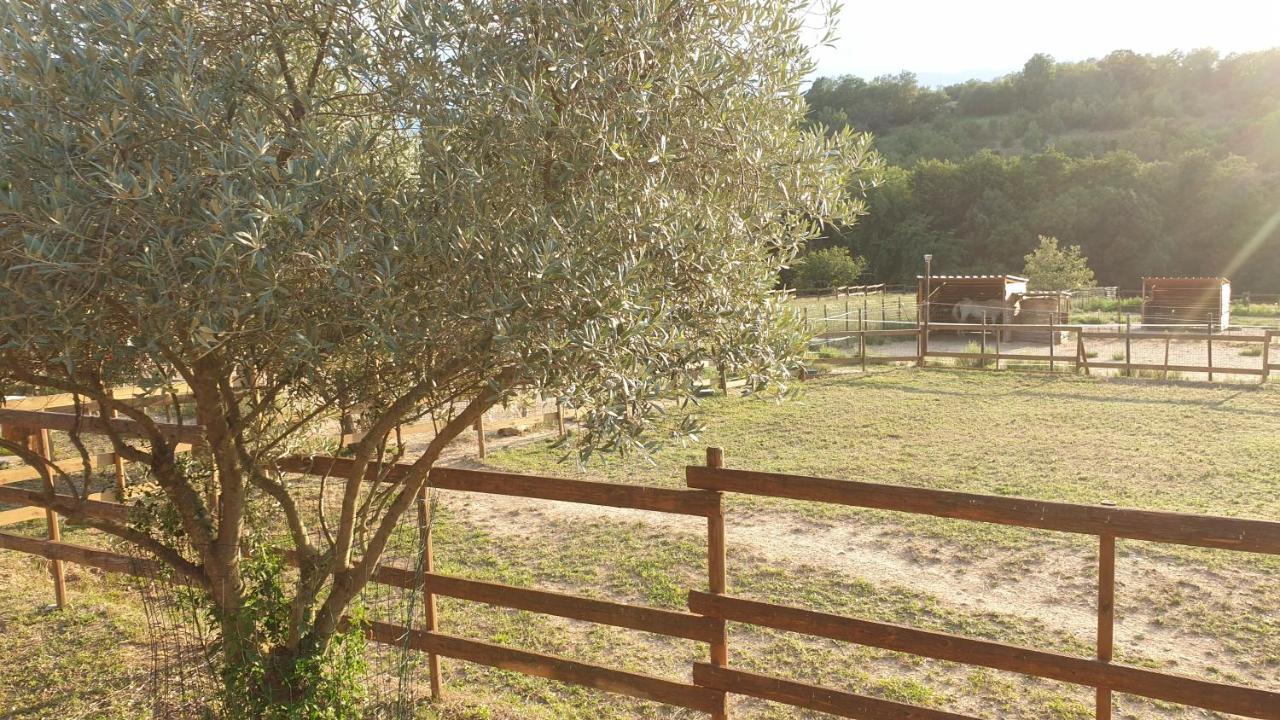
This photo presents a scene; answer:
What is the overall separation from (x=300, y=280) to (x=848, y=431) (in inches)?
442

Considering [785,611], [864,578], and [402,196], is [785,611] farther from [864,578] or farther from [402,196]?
[864,578]

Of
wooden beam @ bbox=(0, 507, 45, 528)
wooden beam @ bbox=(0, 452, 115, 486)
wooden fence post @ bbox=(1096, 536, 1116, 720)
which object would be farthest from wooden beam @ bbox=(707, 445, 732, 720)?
wooden beam @ bbox=(0, 507, 45, 528)

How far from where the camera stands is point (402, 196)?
2584 millimetres

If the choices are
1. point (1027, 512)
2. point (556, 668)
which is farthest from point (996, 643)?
point (556, 668)

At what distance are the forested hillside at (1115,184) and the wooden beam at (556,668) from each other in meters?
31.4

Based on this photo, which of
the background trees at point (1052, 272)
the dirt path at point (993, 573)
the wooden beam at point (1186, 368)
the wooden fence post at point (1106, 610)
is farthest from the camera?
the background trees at point (1052, 272)

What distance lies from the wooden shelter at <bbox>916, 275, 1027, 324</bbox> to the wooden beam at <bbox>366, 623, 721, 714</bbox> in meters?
27.4

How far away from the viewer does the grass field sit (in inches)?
196

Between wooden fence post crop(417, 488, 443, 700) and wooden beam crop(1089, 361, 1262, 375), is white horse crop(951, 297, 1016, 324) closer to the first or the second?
wooden beam crop(1089, 361, 1262, 375)

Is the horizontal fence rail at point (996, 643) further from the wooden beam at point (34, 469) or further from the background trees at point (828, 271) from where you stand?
the background trees at point (828, 271)

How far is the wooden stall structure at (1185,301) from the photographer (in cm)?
2881

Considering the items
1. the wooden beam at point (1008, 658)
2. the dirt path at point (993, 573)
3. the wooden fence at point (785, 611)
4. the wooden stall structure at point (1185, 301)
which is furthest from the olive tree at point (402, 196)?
the wooden stall structure at point (1185, 301)

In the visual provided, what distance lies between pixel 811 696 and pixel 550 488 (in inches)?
58.6

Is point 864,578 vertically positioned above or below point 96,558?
below
